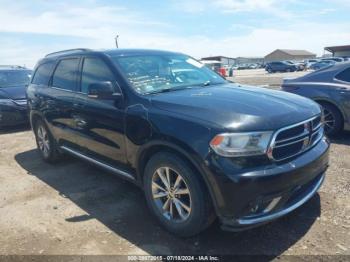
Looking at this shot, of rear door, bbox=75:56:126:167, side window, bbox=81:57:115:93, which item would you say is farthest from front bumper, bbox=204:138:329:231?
side window, bbox=81:57:115:93

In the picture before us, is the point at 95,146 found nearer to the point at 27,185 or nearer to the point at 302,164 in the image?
the point at 27,185

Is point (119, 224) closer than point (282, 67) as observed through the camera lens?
Yes

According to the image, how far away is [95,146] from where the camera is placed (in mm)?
4441

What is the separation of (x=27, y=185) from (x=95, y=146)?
60.2 inches

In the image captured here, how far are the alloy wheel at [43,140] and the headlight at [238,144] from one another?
13.0 feet

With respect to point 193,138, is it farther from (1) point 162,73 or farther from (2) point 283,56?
(2) point 283,56

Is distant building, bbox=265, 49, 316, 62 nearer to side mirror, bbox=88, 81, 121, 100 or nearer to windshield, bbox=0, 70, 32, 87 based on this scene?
windshield, bbox=0, 70, 32, 87

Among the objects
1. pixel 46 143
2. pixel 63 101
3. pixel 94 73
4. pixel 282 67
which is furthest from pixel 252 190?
pixel 282 67

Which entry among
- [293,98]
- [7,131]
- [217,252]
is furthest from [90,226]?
[7,131]

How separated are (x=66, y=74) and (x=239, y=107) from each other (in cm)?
303

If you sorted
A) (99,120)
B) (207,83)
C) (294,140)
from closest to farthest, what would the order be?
(294,140), (99,120), (207,83)

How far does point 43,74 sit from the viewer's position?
5996mm

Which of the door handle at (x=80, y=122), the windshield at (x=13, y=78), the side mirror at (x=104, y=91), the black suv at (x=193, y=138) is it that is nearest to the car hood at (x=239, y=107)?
the black suv at (x=193, y=138)

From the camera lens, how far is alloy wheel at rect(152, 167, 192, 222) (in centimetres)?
326
